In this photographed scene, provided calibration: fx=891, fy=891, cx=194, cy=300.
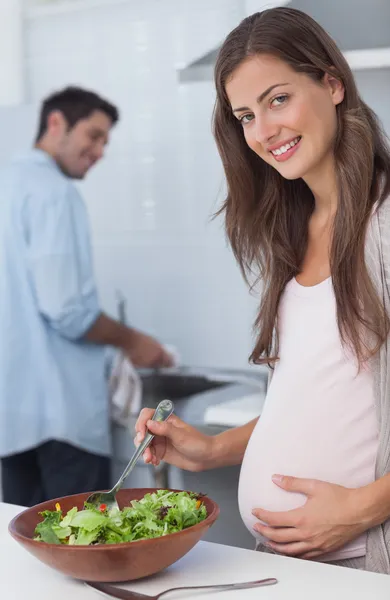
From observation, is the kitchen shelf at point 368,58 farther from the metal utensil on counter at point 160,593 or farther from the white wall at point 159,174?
the metal utensil on counter at point 160,593

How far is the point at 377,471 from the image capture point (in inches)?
53.6

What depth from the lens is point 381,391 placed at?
136cm

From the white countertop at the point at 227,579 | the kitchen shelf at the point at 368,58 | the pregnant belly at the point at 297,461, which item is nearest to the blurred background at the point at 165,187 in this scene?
the kitchen shelf at the point at 368,58

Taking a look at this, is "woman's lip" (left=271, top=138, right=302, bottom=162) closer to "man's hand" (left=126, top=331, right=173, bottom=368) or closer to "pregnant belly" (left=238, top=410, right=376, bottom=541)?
"pregnant belly" (left=238, top=410, right=376, bottom=541)

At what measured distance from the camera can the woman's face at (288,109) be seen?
4.65 feet

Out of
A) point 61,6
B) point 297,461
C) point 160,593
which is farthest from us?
point 61,6

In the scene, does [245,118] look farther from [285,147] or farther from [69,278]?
[69,278]

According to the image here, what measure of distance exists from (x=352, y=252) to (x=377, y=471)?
339 mm

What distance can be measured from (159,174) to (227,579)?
77.6 inches

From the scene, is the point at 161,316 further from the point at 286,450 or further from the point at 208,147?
the point at 286,450

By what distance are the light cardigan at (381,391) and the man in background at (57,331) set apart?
1658mm

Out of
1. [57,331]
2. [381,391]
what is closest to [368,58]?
[381,391]

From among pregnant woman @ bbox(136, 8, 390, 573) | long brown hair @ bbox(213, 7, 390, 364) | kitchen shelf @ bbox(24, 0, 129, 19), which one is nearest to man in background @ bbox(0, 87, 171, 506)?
kitchen shelf @ bbox(24, 0, 129, 19)

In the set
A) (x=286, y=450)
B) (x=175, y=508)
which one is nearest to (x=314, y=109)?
(x=286, y=450)
